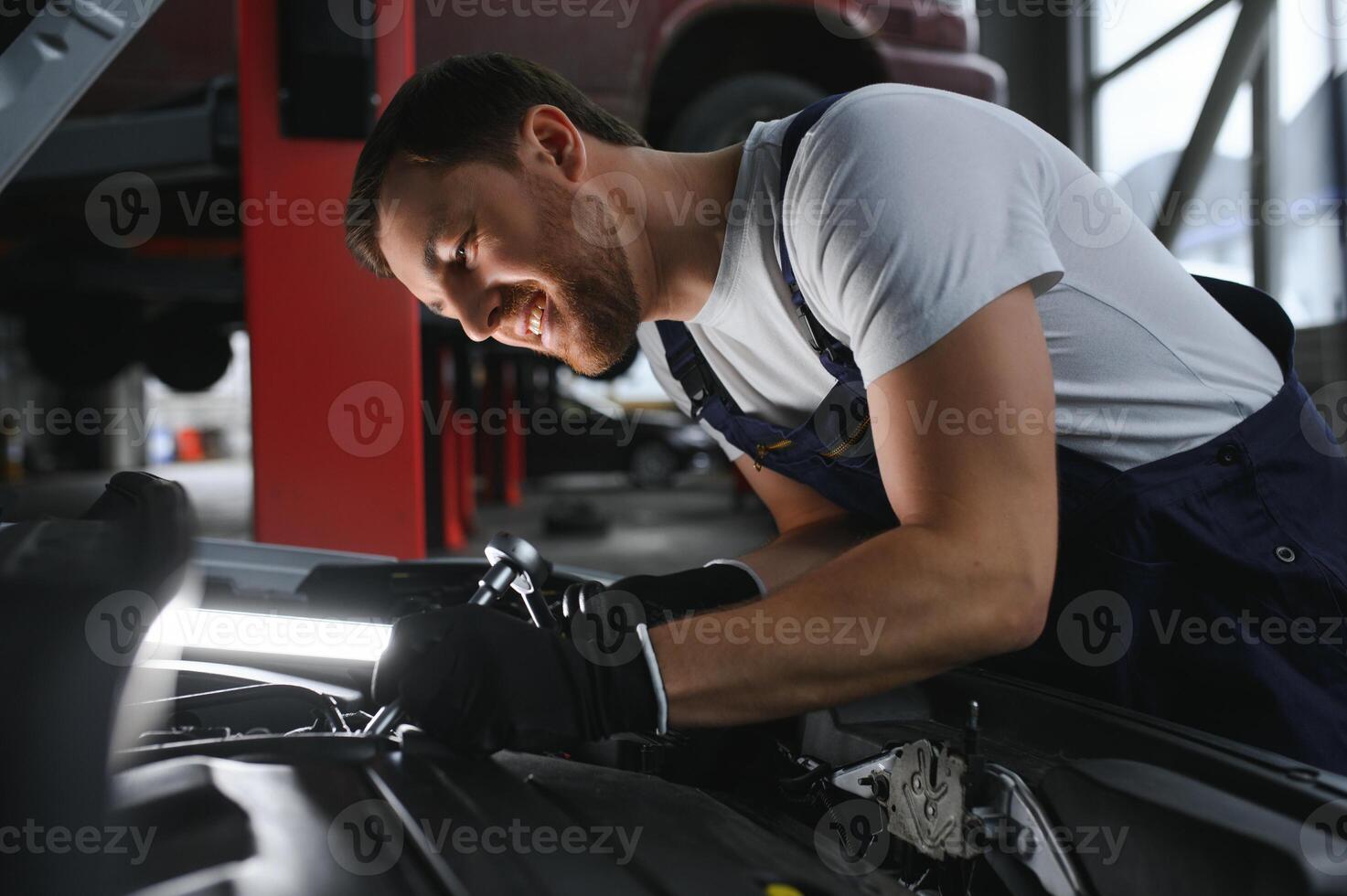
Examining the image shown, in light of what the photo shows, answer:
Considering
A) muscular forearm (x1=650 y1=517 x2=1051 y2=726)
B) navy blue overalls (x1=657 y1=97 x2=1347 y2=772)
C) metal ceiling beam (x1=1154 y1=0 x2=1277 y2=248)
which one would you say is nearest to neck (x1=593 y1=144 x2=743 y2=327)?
A: navy blue overalls (x1=657 y1=97 x2=1347 y2=772)

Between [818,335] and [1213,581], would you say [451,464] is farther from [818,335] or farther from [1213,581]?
[1213,581]

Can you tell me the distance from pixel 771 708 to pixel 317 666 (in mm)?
588

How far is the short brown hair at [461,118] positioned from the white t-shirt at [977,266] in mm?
217

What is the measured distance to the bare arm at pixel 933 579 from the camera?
605 millimetres

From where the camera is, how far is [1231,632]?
786mm

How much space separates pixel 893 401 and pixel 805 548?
0.39 m

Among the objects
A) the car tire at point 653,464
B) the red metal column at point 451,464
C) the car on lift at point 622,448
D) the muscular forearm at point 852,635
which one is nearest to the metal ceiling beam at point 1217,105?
the car on lift at point 622,448

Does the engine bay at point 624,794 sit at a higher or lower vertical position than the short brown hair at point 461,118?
lower

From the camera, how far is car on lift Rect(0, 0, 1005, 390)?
190 centimetres

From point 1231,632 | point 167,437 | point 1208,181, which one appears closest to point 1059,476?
point 1231,632

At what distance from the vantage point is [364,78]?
1857 millimetres

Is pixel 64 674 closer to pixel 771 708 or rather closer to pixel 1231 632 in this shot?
pixel 771 708

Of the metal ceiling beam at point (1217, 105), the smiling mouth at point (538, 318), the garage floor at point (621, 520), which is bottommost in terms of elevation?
the garage floor at point (621, 520)

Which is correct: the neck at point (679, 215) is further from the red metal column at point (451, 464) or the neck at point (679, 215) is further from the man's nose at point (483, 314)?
the red metal column at point (451, 464)
